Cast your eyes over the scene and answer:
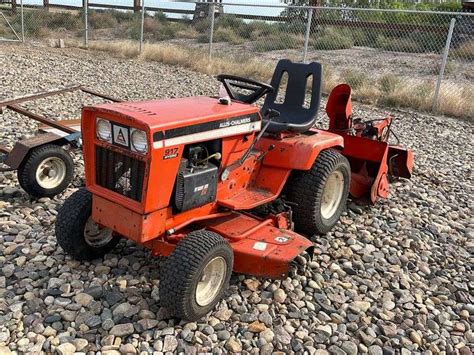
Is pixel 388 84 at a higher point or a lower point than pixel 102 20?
lower

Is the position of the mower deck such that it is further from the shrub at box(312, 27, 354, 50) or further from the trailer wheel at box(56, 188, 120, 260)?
the shrub at box(312, 27, 354, 50)

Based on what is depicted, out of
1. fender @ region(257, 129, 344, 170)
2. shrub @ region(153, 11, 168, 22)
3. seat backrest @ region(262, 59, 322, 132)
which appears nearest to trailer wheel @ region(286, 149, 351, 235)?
fender @ region(257, 129, 344, 170)

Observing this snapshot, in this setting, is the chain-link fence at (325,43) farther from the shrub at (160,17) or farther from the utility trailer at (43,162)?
the utility trailer at (43,162)

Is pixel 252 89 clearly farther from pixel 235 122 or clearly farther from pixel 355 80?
pixel 355 80

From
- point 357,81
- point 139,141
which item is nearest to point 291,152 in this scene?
point 139,141

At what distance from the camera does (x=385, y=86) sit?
11055 millimetres

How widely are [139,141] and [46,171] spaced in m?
2.02

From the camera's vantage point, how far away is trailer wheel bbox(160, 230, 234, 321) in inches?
109

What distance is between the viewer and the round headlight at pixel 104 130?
2.94 m

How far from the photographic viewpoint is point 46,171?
175 inches

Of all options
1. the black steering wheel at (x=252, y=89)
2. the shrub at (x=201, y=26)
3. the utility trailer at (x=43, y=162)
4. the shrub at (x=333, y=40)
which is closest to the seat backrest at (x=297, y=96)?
the black steering wheel at (x=252, y=89)

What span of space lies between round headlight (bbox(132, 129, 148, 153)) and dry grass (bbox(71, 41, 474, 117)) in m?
8.32

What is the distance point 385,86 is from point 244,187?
8.24 m

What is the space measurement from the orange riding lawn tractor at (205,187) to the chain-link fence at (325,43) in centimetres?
635
